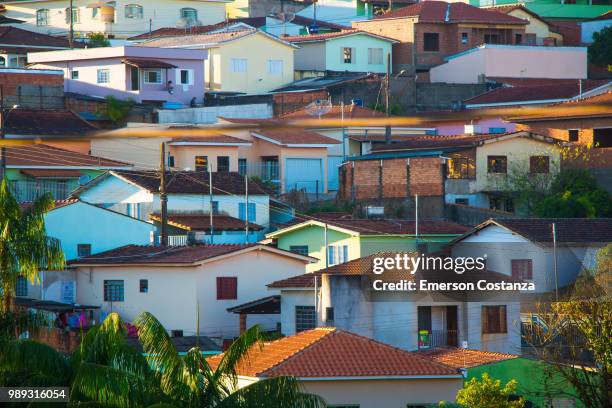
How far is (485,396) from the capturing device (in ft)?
75.6

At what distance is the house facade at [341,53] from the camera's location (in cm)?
6144

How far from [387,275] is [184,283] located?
498 centimetres

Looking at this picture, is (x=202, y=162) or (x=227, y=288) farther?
(x=202, y=162)

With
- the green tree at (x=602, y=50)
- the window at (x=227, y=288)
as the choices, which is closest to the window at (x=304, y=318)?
the window at (x=227, y=288)

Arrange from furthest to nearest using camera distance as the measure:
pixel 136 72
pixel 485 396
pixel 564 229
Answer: pixel 136 72 → pixel 564 229 → pixel 485 396

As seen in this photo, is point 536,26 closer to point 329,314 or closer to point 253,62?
point 253,62

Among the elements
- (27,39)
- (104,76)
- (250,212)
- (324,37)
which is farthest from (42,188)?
(324,37)

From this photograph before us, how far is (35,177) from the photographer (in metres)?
44.6

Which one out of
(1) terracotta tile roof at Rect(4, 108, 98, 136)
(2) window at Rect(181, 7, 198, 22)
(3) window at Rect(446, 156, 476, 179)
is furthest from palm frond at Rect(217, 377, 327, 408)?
(2) window at Rect(181, 7, 198, 22)

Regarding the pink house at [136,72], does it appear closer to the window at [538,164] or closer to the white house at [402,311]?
the window at [538,164]

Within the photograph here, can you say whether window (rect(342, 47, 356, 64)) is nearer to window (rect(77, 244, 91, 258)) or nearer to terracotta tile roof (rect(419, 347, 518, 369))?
window (rect(77, 244, 91, 258))

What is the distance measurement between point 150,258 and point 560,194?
1234 centimetres

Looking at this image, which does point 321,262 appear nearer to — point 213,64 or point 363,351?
point 363,351

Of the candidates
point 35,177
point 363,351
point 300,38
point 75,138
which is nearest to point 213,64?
point 300,38
